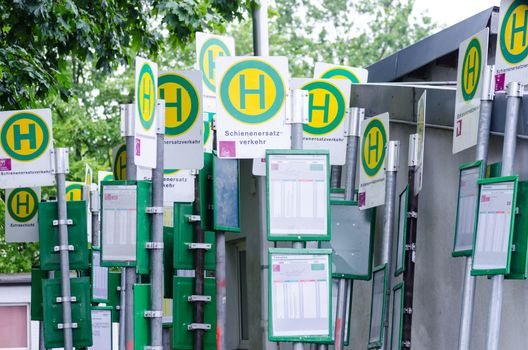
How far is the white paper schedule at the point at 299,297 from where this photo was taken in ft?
30.8

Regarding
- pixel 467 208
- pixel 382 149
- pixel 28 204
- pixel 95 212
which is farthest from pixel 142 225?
pixel 95 212

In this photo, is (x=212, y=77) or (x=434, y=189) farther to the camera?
(x=212, y=77)

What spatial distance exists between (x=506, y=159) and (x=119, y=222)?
4.19 metres

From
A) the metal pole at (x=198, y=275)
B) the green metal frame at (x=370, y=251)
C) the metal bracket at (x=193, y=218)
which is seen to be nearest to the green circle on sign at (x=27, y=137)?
the metal pole at (x=198, y=275)

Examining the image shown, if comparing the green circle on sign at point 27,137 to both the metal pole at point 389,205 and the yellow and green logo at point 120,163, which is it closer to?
the yellow and green logo at point 120,163

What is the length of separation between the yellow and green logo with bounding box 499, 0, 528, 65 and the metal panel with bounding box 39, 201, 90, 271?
24.7ft

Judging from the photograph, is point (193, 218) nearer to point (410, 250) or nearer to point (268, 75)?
point (410, 250)

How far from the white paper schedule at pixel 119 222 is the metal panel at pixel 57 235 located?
3403 millimetres

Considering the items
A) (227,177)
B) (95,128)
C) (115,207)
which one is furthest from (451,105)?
(95,128)

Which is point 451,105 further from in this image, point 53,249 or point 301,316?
point 53,249

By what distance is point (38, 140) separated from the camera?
15.1m

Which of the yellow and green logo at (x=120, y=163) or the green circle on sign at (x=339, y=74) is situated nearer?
the green circle on sign at (x=339, y=74)

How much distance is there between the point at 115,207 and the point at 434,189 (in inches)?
108

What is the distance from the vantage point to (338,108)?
1218 centimetres
